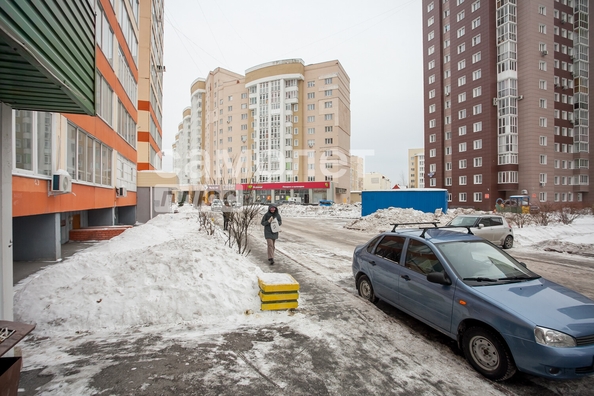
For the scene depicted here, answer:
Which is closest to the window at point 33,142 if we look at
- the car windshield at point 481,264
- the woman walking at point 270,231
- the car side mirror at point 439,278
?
the woman walking at point 270,231

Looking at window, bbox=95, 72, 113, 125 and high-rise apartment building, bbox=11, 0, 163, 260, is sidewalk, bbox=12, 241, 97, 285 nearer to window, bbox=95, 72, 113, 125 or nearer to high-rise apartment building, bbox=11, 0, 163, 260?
high-rise apartment building, bbox=11, 0, 163, 260

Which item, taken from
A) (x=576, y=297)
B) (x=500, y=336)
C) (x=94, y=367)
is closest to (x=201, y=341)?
(x=94, y=367)

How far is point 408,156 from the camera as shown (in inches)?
5640

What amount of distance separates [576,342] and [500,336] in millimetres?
625

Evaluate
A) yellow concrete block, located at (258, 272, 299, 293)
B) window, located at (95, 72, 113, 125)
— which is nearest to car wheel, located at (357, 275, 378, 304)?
yellow concrete block, located at (258, 272, 299, 293)

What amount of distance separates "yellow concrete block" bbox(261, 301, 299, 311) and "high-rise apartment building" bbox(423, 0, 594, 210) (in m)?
43.9

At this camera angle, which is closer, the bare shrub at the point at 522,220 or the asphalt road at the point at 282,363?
the asphalt road at the point at 282,363

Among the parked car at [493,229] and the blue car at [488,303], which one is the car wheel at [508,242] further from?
the blue car at [488,303]

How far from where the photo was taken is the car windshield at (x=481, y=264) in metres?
4.03

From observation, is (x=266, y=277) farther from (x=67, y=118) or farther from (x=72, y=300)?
(x=67, y=118)

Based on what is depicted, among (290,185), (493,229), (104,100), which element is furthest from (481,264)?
(290,185)

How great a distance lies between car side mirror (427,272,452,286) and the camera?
397 centimetres

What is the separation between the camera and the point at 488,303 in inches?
135

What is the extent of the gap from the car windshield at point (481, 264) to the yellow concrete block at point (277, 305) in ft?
8.41
